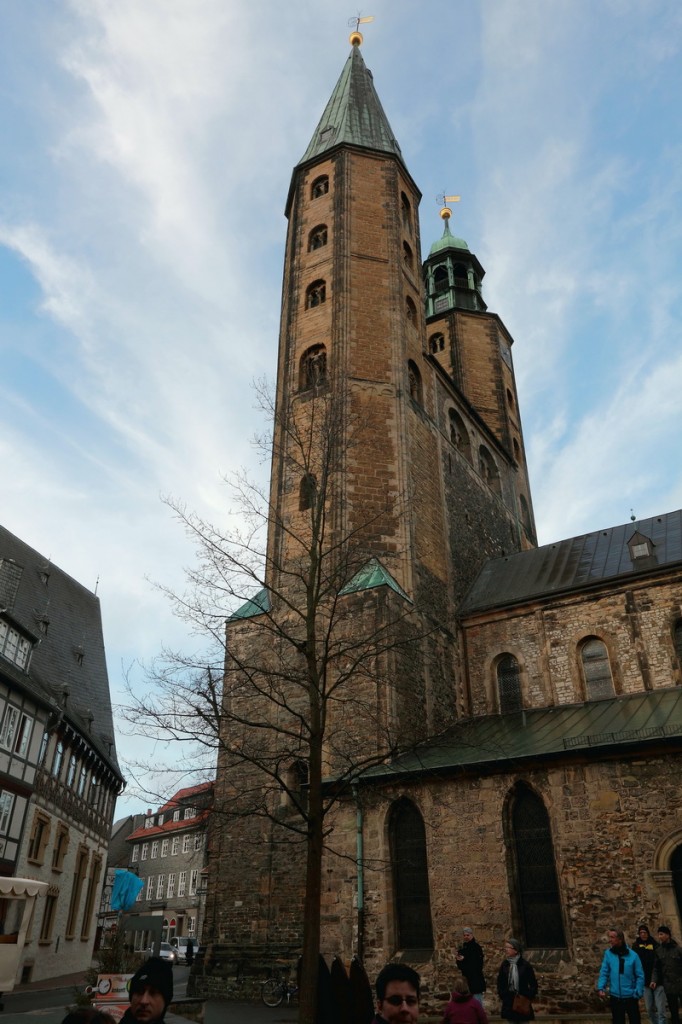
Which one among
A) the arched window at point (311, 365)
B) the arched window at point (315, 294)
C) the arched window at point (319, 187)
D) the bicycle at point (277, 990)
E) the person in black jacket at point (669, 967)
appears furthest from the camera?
the arched window at point (319, 187)

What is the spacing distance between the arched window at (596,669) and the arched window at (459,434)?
885 cm

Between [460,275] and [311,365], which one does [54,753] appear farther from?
[460,275]

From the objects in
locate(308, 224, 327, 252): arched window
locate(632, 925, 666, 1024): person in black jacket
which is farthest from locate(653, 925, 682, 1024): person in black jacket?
locate(308, 224, 327, 252): arched window

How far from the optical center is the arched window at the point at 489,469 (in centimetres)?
2866

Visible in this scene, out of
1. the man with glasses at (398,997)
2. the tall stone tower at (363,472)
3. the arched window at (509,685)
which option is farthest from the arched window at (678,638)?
the man with glasses at (398,997)

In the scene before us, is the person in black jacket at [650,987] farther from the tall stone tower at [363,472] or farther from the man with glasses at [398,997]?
the man with glasses at [398,997]

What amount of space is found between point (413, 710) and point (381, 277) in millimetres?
14107

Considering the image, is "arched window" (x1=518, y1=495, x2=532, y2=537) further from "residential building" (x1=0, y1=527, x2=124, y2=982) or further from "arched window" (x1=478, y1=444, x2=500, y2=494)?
"residential building" (x1=0, y1=527, x2=124, y2=982)

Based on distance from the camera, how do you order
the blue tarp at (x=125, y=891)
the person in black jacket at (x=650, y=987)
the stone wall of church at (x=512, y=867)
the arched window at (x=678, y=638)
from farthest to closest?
→ 1. the blue tarp at (x=125, y=891)
2. the arched window at (x=678, y=638)
3. the stone wall of church at (x=512, y=867)
4. the person in black jacket at (x=650, y=987)

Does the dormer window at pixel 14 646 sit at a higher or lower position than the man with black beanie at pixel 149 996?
higher

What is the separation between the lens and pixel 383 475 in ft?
68.7

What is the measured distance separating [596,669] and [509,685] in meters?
2.36

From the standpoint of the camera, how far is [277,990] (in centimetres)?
1477

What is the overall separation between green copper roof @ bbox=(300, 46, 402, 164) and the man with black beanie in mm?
28317
